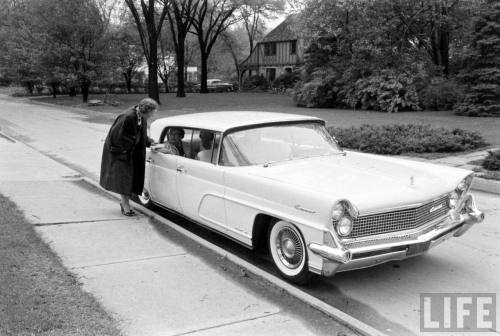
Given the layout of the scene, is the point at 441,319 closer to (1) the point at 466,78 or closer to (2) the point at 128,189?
(2) the point at 128,189

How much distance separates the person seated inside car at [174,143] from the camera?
6.40 meters

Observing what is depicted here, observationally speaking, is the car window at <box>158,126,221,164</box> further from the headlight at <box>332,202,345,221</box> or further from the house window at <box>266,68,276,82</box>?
the house window at <box>266,68,276,82</box>

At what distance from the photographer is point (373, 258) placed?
13.9 ft

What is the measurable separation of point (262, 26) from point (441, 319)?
64939mm

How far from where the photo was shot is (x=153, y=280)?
15.3 ft

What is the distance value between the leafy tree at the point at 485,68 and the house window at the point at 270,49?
126ft

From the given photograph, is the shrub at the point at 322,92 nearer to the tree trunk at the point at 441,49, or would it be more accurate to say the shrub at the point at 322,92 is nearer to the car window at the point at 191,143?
the tree trunk at the point at 441,49

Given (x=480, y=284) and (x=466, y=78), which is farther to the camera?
(x=466, y=78)

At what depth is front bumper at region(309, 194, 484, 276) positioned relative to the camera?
162 inches

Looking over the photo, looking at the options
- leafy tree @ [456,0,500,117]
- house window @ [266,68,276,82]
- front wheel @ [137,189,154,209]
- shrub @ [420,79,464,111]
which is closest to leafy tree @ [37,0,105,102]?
shrub @ [420,79,464,111]

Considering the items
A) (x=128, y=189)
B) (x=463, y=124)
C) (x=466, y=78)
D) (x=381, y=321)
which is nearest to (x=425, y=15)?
(x=466, y=78)

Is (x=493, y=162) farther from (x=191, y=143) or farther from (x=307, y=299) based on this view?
(x=307, y=299)

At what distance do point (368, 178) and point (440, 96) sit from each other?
22.4m

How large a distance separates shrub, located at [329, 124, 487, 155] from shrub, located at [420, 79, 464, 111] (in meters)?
12.5
